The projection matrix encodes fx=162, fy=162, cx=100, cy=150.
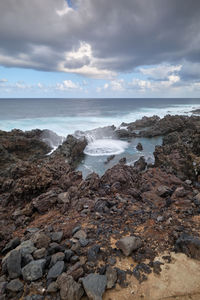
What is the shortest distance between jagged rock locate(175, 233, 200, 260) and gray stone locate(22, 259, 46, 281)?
8.81 feet

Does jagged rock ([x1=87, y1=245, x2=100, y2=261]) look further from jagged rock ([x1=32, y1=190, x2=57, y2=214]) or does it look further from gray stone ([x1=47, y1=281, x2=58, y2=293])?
jagged rock ([x1=32, y1=190, x2=57, y2=214])

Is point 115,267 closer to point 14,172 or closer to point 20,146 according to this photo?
point 14,172

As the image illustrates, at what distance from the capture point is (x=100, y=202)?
5.14 m

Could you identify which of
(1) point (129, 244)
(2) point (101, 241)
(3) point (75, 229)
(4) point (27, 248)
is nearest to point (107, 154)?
(3) point (75, 229)

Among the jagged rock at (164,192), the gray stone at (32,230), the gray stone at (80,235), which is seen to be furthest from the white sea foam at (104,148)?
the gray stone at (80,235)

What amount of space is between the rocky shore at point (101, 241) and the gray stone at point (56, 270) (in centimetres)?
1

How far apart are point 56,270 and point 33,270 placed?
1.30ft

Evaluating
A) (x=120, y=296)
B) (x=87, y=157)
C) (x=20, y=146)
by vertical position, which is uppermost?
(x=120, y=296)

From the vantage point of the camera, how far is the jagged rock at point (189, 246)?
322 cm

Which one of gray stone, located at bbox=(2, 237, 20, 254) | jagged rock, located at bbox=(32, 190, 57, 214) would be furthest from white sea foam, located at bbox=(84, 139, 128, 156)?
gray stone, located at bbox=(2, 237, 20, 254)

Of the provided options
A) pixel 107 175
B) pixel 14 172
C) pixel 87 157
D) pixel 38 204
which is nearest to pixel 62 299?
pixel 38 204

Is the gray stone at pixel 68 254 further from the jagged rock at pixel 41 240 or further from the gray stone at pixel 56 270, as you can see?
the jagged rock at pixel 41 240

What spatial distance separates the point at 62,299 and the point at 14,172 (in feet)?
23.5

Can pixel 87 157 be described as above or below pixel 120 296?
below
